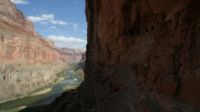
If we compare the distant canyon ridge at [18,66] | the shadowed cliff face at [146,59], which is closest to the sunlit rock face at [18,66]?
the distant canyon ridge at [18,66]

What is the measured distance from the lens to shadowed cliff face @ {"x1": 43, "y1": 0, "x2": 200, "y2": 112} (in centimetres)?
1119

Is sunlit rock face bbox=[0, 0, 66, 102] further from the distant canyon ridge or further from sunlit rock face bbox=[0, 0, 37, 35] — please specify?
sunlit rock face bbox=[0, 0, 37, 35]

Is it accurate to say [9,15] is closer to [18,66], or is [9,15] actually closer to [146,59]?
[18,66]

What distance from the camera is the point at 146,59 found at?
50.1 ft

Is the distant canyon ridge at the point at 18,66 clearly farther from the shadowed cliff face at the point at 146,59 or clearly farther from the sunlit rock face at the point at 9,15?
the shadowed cliff face at the point at 146,59

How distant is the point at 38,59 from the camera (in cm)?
8312

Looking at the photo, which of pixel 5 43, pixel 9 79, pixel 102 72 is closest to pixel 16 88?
pixel 9 79

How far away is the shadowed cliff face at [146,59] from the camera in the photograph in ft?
36.7

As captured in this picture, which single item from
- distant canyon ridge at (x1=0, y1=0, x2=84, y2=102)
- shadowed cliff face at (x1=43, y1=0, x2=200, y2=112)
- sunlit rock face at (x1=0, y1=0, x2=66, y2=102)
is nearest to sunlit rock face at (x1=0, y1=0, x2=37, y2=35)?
sunlit rock face at (x1=0, y1=0, x2=66, y2=102)

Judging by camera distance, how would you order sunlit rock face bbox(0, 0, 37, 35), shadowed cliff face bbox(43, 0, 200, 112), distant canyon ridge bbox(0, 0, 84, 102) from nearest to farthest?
shadowed cliff face bbox(43, 0, 200, 112) < distant canyon ridge bbox(0, 0, 84, 102) < sunlit rock face bbox(0, 0, 37, 35)

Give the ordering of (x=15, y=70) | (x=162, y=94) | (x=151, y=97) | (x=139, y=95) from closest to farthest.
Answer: (x=162, y=94), (x=151, y=97), (x=139, y=95), (x=15, y=70)

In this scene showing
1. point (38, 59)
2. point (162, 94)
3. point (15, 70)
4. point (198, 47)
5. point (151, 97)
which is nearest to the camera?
point (198, 47)

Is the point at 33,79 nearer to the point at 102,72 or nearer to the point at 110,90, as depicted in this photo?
the point at 102,72

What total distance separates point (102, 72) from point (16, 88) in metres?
33.9
